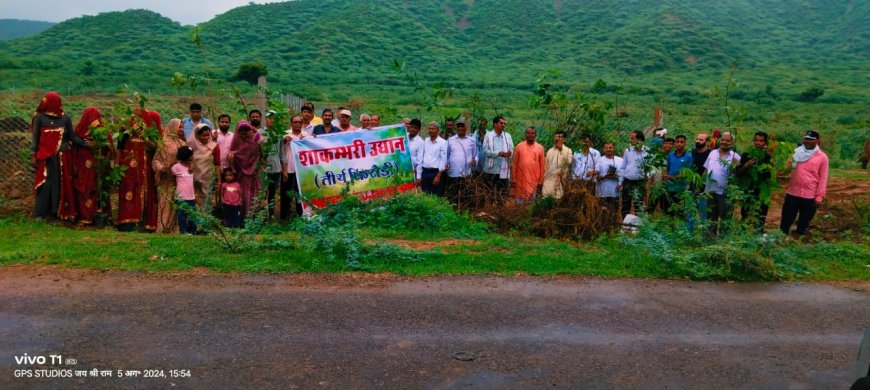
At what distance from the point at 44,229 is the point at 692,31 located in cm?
5791

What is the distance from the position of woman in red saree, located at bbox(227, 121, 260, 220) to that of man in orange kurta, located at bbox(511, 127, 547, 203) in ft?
13.0

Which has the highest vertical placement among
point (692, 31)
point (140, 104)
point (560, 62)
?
point (692, 31)

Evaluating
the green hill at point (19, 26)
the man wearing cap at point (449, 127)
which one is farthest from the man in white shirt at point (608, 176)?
the green hill at point (19, 26)

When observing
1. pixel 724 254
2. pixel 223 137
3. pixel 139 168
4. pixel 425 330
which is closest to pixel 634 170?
pixel 724 254

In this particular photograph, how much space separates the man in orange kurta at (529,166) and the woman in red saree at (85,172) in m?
6.06

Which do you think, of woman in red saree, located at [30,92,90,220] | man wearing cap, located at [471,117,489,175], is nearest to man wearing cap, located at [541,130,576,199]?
man wearing cap, located at [471,117,489,175]

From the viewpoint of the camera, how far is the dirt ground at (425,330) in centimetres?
452

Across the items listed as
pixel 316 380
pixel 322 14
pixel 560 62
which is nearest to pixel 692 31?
pixel 560 62

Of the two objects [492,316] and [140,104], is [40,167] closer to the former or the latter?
[140,104]

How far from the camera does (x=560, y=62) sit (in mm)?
53312

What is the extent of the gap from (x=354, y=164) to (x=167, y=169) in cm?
260

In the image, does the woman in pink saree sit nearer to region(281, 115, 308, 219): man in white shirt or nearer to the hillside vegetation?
region(281, 115, 308, 219): man in white shirt

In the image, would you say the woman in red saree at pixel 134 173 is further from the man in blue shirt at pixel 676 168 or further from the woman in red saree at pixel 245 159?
the man in blue shirt at pixel 676 168

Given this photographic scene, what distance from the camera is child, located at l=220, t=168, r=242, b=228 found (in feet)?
29.1
